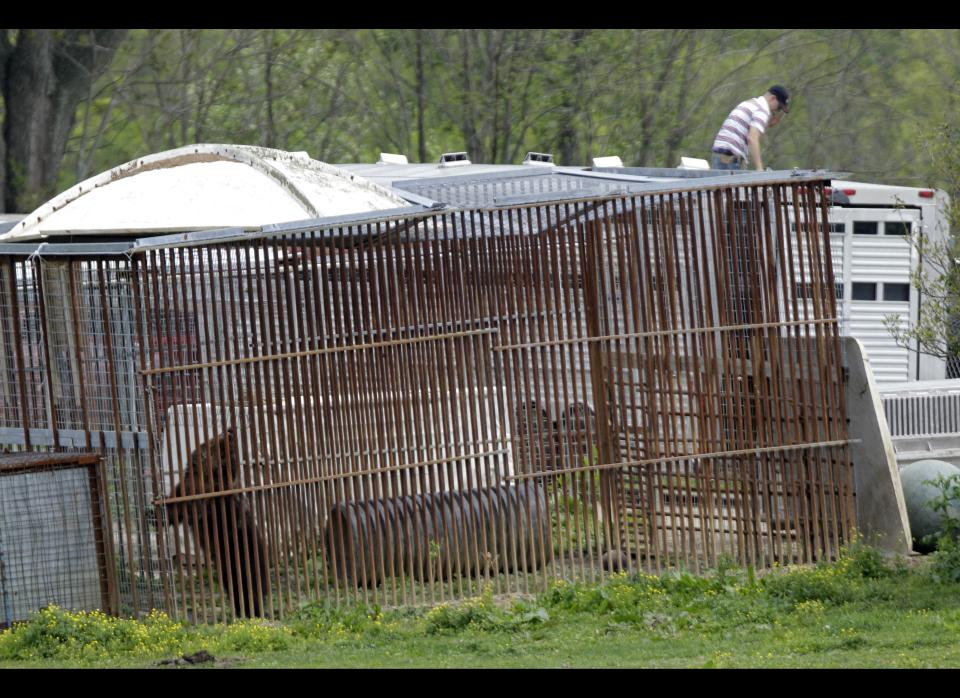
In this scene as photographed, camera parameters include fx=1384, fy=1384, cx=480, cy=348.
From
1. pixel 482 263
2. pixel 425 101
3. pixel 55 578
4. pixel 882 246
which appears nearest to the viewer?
pixel 55 578

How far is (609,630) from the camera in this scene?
9.38 metres

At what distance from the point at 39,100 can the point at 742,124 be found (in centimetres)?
1300

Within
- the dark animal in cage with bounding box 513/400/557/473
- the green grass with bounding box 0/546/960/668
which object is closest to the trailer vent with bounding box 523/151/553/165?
the dark animal in cage with bounding box 513/400/557/473

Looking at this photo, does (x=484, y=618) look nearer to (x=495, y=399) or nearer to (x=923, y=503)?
(x=495, y=399)

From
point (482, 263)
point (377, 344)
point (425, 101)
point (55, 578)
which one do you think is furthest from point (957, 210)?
point (425, 101)

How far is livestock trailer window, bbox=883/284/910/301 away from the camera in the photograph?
54.1 feet

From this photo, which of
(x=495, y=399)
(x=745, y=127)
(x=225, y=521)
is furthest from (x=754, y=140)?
(x=225, y=521)

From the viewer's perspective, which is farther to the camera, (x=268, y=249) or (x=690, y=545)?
(x=690, y=545)

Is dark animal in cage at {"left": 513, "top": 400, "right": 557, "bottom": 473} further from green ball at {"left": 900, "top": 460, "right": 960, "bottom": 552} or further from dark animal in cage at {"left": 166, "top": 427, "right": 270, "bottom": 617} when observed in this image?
green ball at {"left": 900, "top": 460, "right": 960, "bottom": 552}

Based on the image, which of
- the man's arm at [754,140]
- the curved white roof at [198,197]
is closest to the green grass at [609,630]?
the curved white roof at [198,197]

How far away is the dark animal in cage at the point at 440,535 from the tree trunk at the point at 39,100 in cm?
1468

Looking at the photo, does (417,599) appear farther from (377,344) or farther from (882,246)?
(882,246)

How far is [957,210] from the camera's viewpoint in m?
10.9

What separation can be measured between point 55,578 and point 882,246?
10.6 m
